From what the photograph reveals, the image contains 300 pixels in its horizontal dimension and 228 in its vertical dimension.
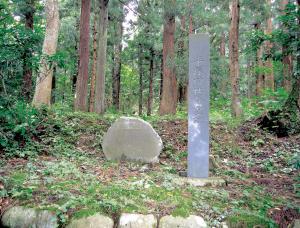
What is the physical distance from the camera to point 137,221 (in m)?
3.70

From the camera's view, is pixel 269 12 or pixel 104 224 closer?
pixel 104 224

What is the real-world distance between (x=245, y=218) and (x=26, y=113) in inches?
168

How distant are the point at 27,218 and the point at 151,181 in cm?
196

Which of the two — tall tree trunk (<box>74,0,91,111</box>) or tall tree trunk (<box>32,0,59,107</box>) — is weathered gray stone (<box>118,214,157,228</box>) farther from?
tall tree trunk (<box>74,0,91,111</box>)

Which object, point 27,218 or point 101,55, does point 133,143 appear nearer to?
point 27,218

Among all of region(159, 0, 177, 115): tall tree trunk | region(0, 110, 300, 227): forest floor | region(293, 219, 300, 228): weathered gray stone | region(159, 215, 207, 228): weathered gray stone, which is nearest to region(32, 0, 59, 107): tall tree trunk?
region(0, 110, 300, 227): forest floor

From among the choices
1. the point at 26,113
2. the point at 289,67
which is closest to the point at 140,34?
the point at 289,67

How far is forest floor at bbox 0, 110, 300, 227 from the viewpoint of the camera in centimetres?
395

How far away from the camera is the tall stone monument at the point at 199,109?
5227 mm

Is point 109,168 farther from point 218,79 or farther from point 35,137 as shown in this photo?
point 218,79

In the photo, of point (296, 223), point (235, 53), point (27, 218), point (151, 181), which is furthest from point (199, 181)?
point (235, 53)

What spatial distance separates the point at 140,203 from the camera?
4.09 m

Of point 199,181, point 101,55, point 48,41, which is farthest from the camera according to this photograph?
point 101,55

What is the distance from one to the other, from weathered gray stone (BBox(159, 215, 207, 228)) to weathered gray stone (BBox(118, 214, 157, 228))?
0.37ft
